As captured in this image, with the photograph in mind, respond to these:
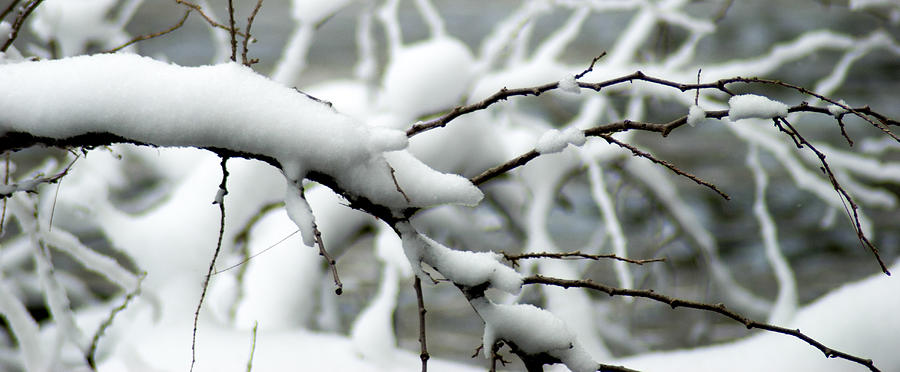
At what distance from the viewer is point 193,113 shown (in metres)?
1.02

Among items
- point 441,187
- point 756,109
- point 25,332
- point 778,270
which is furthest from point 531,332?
point 778,270

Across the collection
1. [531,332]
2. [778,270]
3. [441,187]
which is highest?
[778,270]

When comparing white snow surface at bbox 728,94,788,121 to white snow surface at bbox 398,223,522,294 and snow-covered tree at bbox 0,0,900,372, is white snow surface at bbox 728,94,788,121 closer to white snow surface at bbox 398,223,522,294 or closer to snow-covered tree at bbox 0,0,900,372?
snow-covered tree at bbox 0,0,900,372

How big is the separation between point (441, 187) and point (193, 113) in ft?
1.23

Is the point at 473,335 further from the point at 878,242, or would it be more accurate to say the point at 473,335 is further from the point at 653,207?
the point at 878,242

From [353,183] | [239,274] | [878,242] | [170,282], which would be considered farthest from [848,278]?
[353,183]

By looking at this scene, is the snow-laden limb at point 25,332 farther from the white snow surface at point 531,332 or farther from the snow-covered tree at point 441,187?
the white snow surface at point 531,332

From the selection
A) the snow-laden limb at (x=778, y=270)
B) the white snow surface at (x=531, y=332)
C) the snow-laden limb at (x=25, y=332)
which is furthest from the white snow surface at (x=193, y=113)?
the snow-laden limb at (x=778, y=270)

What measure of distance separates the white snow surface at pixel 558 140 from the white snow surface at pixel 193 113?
0.72 feet

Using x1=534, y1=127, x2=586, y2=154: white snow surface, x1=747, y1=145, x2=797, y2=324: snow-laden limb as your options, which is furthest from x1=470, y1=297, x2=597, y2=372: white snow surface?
x1=747, y1=145, x2=797, y2=324: snow-laden limb

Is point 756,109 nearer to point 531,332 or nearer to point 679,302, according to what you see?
point 679,302

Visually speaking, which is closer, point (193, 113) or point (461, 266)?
point (193, 113)

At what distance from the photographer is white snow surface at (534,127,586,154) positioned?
3.52 feet

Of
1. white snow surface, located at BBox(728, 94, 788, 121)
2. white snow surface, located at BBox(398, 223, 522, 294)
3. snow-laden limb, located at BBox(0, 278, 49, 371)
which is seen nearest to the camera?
white snow surface, located at BBox(728, 94, 788, 121)
